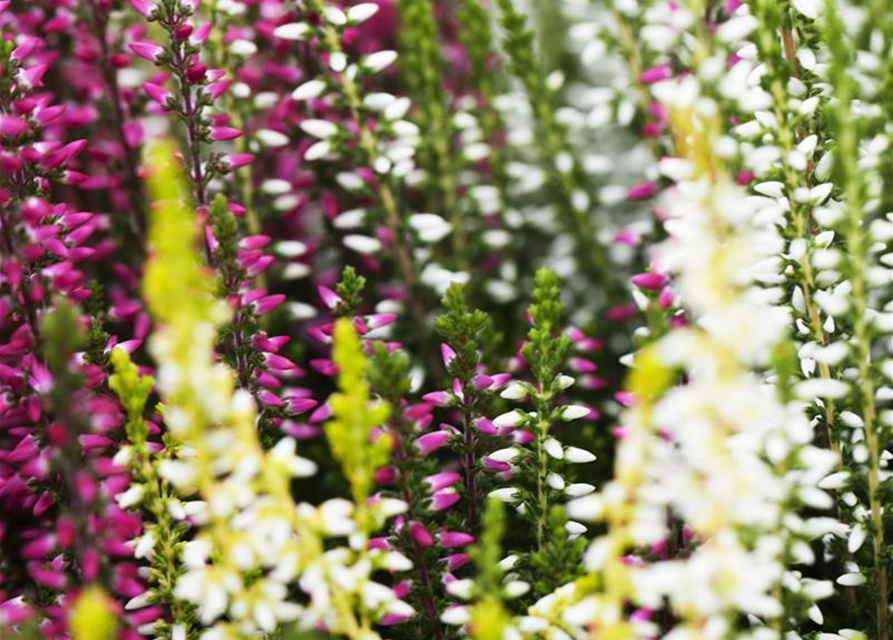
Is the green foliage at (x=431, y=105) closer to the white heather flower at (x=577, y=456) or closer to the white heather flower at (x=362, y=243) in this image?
the white heather flower at (x=362, y=243)

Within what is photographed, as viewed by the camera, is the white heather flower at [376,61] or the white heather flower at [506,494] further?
the white heather flower at [376,61]

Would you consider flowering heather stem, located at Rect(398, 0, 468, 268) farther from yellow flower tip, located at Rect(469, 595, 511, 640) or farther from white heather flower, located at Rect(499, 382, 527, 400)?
yellow flower tip, located at Rect(469, 595, 511, 640)

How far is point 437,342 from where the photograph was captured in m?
1.45

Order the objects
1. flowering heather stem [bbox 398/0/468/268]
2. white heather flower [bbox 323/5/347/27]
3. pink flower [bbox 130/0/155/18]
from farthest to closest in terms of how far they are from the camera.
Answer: flowering heather stem [bbox 398/0/468/268] < white heather flower [bbox 323/5/347/27] < pink flower [bbox 130/0/155/18]

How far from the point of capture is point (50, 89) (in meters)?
1.41

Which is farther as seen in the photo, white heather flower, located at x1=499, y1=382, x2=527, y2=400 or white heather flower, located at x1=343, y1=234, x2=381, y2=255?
white heather flower, located at x1=343, y1=234, x2=381, y2=255

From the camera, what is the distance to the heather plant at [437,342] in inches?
27.0

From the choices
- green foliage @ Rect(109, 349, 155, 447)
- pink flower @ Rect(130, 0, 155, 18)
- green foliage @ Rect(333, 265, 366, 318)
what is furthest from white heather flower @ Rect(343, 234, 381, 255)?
green foliage @ Rect(109, 349, 155, 447)

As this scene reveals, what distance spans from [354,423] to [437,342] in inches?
29.2

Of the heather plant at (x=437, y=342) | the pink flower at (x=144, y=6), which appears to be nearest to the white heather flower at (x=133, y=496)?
the heather plant at (x=437, y=342)

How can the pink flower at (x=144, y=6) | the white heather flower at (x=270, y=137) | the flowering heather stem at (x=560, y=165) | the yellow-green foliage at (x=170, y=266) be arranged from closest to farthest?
the yellow-green foliage at (x=170, y=266) → the pink flower at (x=144, y=6) → the white heather flower at (x=270, y=137) → the flowering heather stem at (x=560, y=165)

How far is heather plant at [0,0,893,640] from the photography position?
68cm

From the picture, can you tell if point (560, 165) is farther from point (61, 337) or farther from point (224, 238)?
point (61, 337)

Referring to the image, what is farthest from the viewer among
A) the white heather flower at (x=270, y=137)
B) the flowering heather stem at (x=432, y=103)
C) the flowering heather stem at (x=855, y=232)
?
the flowering heather stem at (x=432, y=103)
